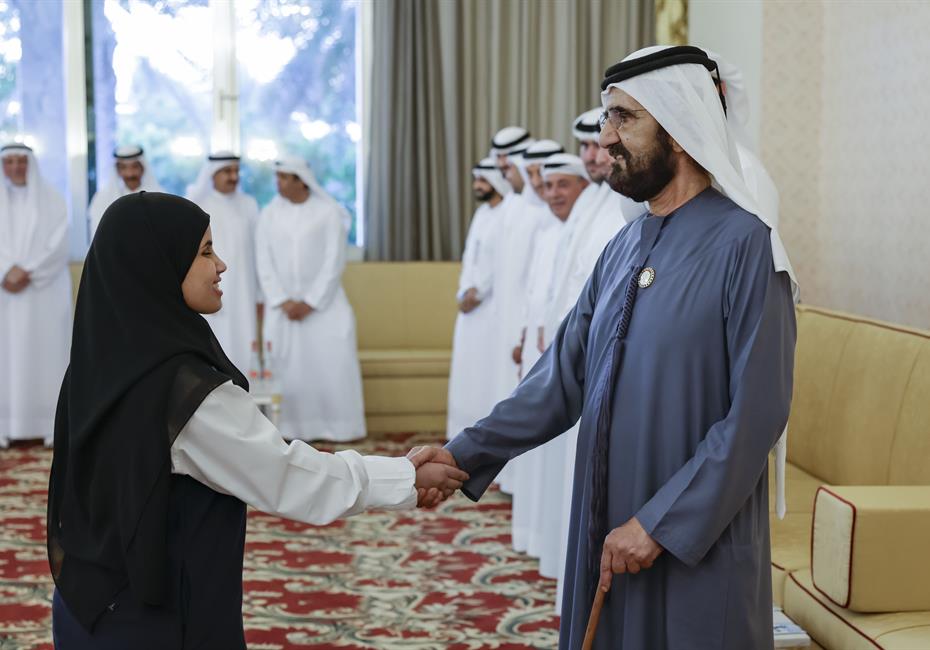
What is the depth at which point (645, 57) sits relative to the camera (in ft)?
6.94

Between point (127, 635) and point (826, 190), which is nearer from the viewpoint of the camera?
point (127, 635)

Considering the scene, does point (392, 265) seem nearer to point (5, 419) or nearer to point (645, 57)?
point (5, 419)

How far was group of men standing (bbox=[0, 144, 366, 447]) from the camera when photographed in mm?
7070

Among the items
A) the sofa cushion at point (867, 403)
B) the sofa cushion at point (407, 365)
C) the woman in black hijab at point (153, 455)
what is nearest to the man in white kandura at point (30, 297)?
the sofa cushion at point (407, 365)

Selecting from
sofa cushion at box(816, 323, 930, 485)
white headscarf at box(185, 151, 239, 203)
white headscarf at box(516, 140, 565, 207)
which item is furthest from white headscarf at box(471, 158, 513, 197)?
sofa cushion at box(816, 323, 930, 485)

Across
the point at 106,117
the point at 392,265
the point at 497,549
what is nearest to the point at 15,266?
the point at 106,117

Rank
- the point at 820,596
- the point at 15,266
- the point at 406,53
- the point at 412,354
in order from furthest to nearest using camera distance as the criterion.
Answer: the point at 406,53, the point at 412,354, the point at 15,266, the point at 820,596

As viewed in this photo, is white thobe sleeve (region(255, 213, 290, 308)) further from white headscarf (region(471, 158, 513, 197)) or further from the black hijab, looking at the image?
the black hijab

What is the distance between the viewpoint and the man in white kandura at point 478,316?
21.6ft

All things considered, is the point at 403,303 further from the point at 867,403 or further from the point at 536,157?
the point at 867,403

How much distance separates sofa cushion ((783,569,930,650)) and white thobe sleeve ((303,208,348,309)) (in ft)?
15.3

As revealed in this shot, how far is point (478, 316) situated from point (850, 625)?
4.24 m

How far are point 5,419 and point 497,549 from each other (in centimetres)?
383

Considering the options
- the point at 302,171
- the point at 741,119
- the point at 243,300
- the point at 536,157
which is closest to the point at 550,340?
the point at 536,157
